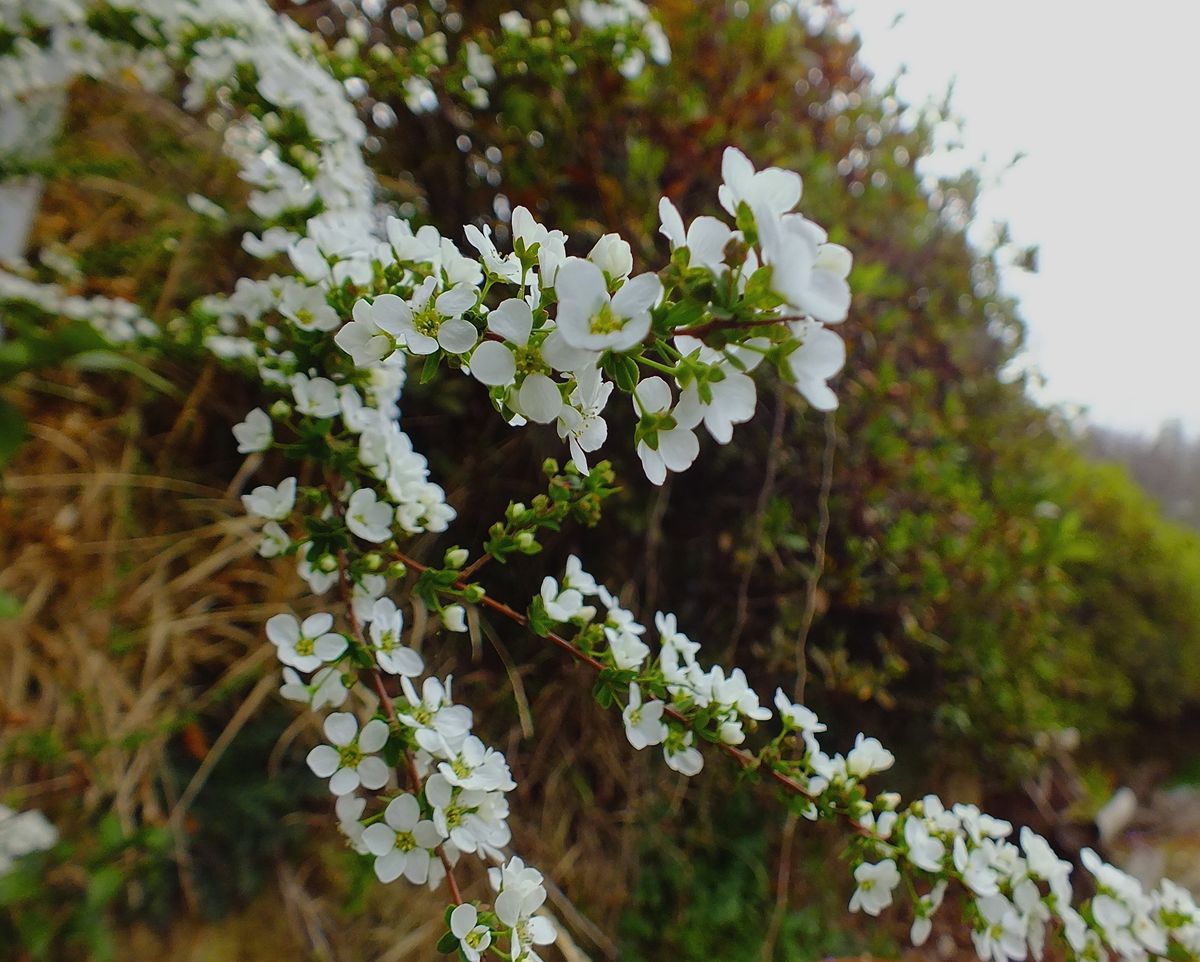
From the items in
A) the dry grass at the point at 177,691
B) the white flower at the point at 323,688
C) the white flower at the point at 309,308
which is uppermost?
the white flower at the point at 309,308

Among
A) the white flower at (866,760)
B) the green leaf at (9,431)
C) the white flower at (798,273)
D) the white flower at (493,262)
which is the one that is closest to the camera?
the white flower at (798,273)

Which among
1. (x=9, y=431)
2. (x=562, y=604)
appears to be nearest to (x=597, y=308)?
(x=562, y=604)

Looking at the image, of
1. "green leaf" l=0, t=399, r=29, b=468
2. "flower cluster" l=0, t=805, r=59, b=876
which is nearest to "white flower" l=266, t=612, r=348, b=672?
"green leaf" l=0, t=399, r=29, b=468

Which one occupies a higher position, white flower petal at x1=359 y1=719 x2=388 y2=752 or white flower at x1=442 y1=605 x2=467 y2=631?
white flower at x1=442 y1=605 x2=467 y2=631

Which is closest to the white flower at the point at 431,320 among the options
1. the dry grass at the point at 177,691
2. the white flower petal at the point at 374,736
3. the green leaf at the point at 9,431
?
the white flower petal at the point at 374,736

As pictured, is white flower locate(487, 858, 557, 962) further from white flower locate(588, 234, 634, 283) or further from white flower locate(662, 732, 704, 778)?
white flower locate(588, 234, 634, 283)

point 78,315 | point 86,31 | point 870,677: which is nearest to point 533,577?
point 870,677

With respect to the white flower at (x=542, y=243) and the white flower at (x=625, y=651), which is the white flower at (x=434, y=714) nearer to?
the white flower at (x=625, y=651)
